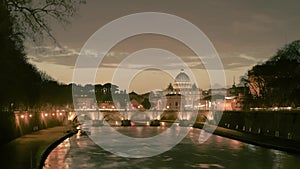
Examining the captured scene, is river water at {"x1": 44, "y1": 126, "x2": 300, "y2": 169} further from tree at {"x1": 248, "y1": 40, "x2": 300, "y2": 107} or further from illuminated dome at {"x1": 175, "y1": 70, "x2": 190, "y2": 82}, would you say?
illuminated dome at {"x1": 175, "y1": 70, "x2": 190, "y2": 82}

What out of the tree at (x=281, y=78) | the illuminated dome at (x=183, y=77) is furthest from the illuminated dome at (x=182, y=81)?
the tree at (x=281, y=78)

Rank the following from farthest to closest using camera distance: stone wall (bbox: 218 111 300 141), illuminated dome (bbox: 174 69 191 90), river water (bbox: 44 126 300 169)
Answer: illuminated dome (bbox: 174 69 191 90), stone wall (bbox: 218 111 300 141), river water (bbox: 44 126 300 169)

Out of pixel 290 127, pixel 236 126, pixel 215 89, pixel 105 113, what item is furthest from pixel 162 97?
pixel 290 127

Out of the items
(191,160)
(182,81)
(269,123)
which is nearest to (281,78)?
(269,123)

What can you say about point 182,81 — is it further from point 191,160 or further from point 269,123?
point 191,160

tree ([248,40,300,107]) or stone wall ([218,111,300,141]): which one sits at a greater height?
tree ([248,40,300,107])

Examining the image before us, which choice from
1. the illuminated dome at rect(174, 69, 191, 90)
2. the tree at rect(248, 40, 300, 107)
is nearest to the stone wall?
the tree at rect(248, 40, 300, 107)

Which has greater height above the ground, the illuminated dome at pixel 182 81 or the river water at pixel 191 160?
the illuminated dome at pixel 182 81

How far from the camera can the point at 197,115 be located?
402 ft

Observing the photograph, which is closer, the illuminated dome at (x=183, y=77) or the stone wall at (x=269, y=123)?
the stone wall at (x=269, y=123)

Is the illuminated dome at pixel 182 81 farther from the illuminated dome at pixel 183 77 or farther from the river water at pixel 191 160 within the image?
the river water at pixel 191 160

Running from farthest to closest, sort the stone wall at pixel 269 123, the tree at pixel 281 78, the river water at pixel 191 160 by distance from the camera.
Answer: the tree at pixel 281 78 → the stone wall at pixel 269 123 → the river water at pixel 191 160

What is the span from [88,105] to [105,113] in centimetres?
5604

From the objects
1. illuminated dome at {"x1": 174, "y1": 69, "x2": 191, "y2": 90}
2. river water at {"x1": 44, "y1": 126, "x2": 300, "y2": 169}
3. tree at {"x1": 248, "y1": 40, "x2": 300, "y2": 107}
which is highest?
illuminated dome at {"x1": 174, "y1": 69, "x2": 191, "y2": 90}
